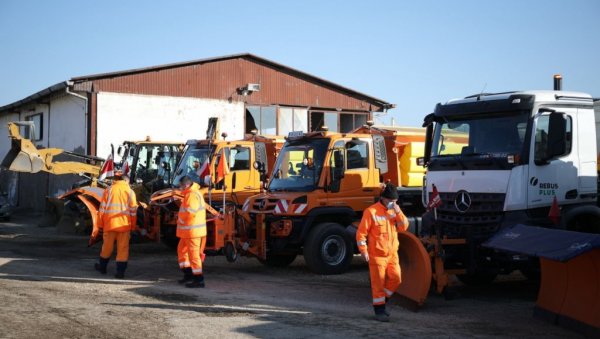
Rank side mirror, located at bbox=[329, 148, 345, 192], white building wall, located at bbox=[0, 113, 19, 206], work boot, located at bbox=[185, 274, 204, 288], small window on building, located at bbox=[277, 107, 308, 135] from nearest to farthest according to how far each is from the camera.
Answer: work boot, located at bbox=[185, 274, 204, 288] < side mirror, located at bbox=[329, 148, 345, 192] < small window on building, located at bbox=[277, 107, 308, 135] < white building wall, located at bbox=[0, 113, 19, 206]

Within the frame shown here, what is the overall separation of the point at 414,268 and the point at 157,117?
56.3 feet

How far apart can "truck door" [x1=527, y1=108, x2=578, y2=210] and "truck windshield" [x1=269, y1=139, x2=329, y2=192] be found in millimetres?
3850

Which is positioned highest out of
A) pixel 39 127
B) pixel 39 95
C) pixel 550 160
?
pixel 39 95

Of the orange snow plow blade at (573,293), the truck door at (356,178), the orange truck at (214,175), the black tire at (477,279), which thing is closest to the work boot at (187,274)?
the orange truck at (214,175)

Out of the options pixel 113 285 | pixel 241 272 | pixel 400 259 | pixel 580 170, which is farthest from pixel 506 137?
pixel 113 285

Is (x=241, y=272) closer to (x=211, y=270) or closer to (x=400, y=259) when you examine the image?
(x=211, y=270)

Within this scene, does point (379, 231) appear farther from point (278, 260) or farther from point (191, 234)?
point (278, 260)

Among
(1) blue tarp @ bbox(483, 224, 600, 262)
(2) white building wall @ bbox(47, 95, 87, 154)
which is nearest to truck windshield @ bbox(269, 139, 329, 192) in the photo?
(1) blue tarp @ bbox(483, 224, 600, 262)

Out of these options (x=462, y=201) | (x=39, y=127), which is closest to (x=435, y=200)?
(x=462, y=201)

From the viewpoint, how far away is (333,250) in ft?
38.4

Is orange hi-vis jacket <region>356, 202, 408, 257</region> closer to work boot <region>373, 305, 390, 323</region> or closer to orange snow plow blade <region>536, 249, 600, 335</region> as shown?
work boot <region>373, 305, 390, 323</region>

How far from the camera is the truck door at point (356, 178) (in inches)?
467

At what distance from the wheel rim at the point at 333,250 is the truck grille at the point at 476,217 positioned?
2.52 meters

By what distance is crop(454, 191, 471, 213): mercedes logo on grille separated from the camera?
934cm
